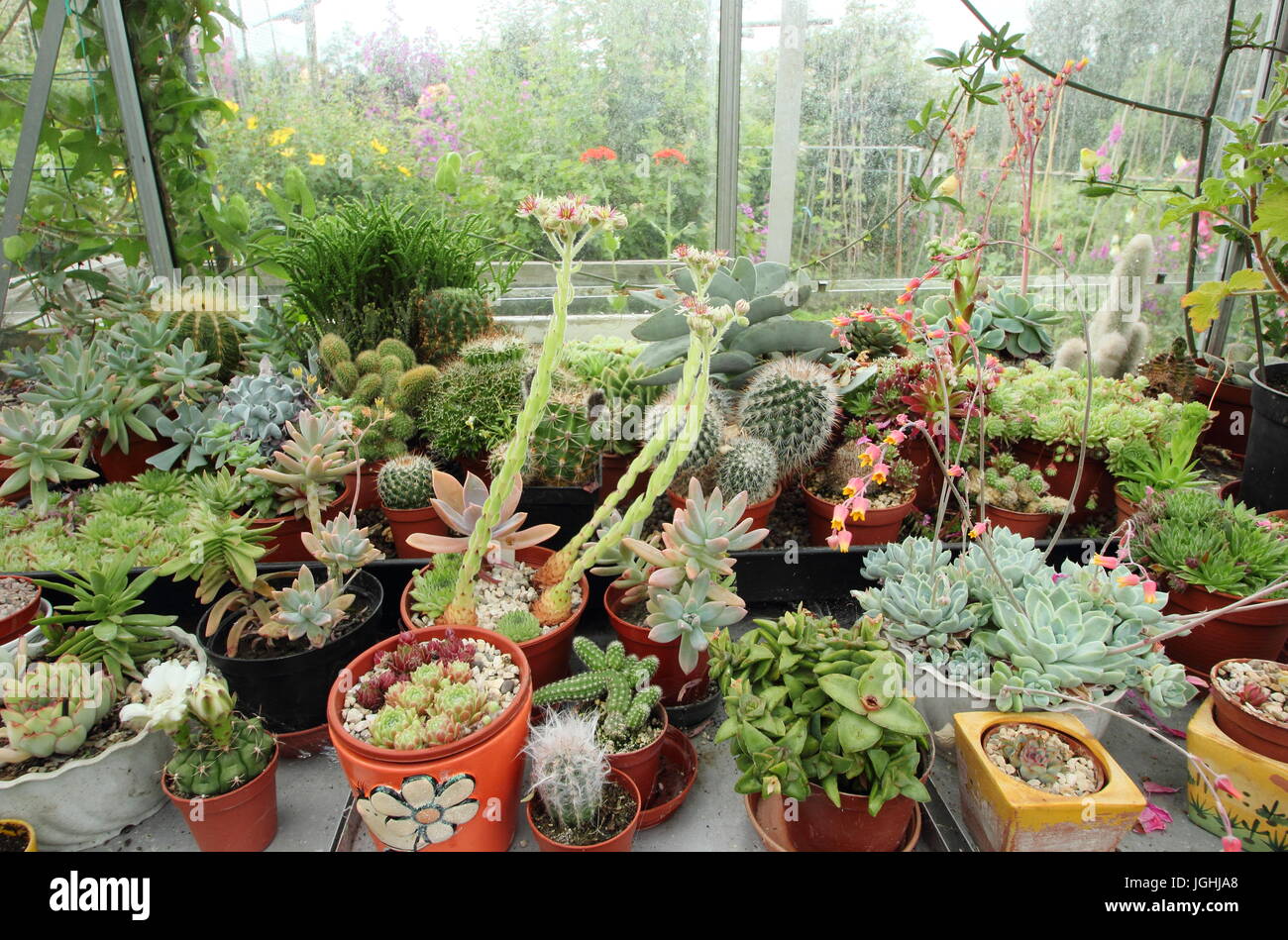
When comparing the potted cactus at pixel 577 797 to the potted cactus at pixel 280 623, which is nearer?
the potted cactus at pixel 577 797

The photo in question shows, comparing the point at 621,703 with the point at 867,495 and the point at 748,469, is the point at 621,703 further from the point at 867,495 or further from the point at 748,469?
the point at 867,495

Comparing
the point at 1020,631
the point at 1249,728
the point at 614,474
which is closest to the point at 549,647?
the point at 614,474

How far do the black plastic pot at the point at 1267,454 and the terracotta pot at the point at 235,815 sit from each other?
2471mm

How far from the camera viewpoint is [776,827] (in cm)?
138

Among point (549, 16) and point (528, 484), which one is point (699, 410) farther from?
point (549, 16)

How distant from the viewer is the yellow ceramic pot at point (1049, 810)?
3.94 feet

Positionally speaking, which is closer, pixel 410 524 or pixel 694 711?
pixel 694 711

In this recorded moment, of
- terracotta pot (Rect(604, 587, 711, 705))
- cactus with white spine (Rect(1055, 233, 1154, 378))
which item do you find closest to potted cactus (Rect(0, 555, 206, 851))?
terracotta pot (Rect(604, 587, 711, 705))

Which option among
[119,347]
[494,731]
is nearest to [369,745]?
[494,731]

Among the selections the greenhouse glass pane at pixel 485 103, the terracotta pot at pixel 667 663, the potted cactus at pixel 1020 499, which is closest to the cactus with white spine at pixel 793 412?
the potted cactus at pixel 1020 499

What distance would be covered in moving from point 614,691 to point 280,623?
2.31 feet

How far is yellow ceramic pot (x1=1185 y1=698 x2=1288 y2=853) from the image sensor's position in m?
1.34

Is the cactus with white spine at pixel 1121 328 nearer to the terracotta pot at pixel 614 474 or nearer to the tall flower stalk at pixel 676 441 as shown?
the terracotta pot at pixel 614 474

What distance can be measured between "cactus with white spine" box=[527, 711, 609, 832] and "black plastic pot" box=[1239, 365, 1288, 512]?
1.90 metres
